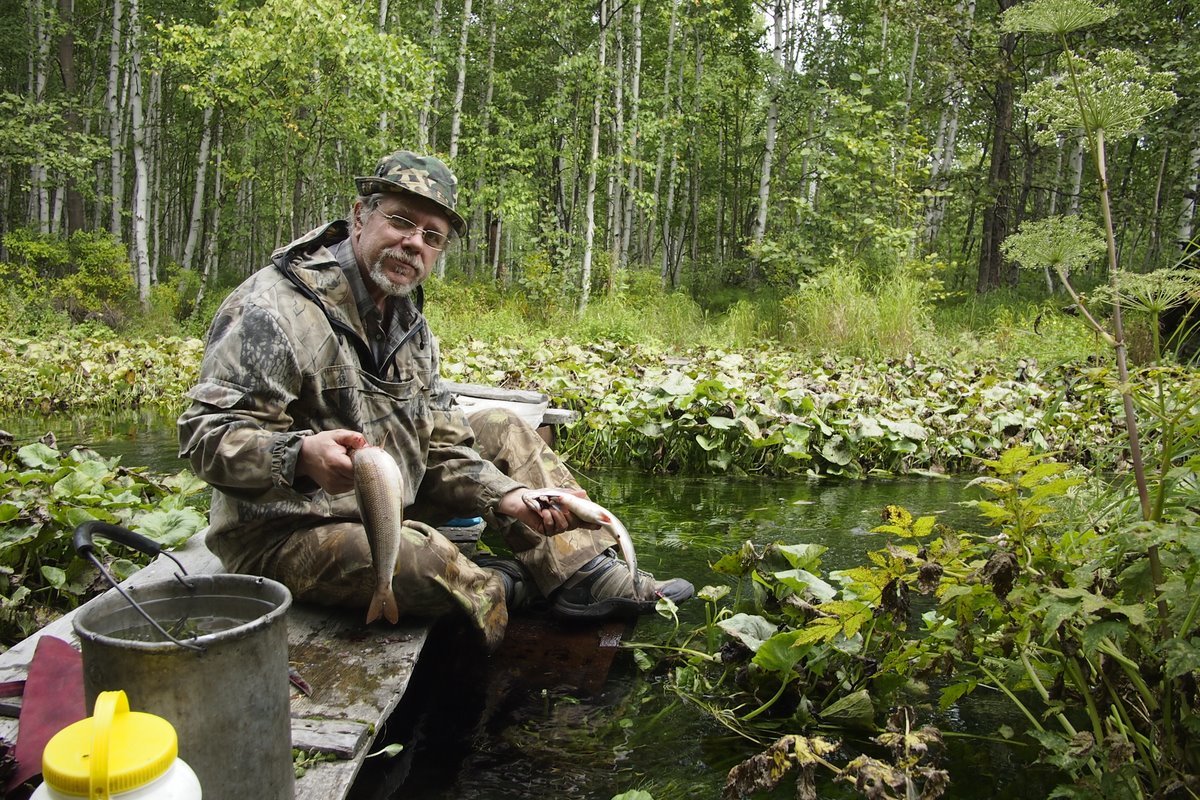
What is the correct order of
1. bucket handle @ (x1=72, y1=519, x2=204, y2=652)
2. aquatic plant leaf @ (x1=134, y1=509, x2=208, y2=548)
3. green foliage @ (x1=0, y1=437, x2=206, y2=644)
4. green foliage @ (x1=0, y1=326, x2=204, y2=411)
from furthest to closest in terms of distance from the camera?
green foliage @ (x1=0, y1=326, x2=204, y2=411) → aquatic plant leaf @ (x1=134, y1=509, x2=208, y2=548) → green foliage @ (x1=0, y1=437, x2=206, y2=644) → bucket handle @ (x1=72, y1=519, x2=204, y2=652)

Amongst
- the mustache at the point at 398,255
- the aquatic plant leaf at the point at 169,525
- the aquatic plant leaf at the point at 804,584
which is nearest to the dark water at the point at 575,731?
the aquatic plant leaf at the point at 804,584

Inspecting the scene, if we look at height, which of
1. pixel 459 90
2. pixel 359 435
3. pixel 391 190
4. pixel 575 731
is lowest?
pixel 575 731

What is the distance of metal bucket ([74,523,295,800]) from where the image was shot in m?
1.51

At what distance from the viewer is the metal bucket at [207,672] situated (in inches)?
59.5

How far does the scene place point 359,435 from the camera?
2.45m

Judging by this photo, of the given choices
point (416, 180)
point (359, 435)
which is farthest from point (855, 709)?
point (416, 180)

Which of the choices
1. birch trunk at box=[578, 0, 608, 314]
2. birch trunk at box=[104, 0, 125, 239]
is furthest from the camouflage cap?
birch trunk at box=[104, 0, 125, 239]

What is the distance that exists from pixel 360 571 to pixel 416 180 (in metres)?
1.31

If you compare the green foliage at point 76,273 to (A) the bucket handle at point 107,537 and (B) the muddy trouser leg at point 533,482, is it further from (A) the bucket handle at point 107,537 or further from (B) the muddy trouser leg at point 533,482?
(A) the bucket handle at point 107,537

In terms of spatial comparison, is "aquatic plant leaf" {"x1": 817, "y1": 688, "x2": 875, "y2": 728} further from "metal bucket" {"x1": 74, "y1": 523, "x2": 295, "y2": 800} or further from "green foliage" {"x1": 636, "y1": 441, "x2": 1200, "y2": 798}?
"metal bucket" {"x1": 74, "y1": 523, "x2": 295, "y2": 800}

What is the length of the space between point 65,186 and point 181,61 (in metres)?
8.32

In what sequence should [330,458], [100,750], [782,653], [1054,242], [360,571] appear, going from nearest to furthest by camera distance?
[100,750]
[1054,242]
[330,458]
[782,653]
[360,571]

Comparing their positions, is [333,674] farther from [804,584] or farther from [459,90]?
[459,90]

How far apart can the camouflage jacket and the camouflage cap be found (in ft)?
0.89
